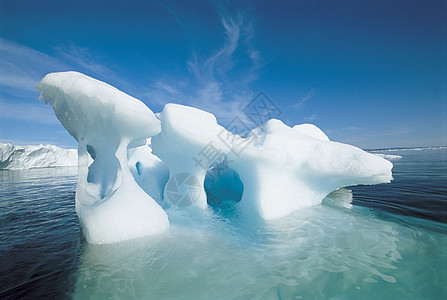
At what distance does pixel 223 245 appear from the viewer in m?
3.39

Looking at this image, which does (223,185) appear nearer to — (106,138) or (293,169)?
(293,169)

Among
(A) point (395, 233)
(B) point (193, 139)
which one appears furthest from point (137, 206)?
(A) point (395, 233)

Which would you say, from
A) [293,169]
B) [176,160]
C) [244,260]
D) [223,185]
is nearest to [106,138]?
[176,160]

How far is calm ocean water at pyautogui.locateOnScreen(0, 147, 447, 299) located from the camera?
88.9 inches

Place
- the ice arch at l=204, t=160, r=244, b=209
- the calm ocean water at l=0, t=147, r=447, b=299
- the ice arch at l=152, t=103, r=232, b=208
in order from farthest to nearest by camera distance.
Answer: the ice arch at l=204, t=160, r=244, b=209
the ice arch at l=152, t=103, r=232, b=208
the calm ocean water at l=0, t=147, r=447, b=299

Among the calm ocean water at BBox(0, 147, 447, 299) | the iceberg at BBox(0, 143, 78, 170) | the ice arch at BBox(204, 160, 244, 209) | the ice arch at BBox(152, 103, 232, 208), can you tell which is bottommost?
the calm ocean water at BBox(0, 147, 447, 299)

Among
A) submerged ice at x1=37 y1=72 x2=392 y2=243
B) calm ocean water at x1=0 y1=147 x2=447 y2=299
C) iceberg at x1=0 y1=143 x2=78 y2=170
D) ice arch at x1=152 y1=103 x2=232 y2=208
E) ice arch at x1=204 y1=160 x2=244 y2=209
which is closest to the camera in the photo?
calm ocean water at x1=0 y1=147 x2=447 y2=299

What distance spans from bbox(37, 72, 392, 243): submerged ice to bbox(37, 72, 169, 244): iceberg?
0.02 metres

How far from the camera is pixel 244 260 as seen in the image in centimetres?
287

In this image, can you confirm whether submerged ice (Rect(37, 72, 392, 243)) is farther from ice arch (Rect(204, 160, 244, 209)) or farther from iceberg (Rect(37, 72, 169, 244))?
ice arch (Rect(204, 160, 244, 209))

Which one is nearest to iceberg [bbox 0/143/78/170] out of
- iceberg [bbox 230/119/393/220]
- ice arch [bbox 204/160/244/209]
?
ice arch [bbox 204/160/244/209]

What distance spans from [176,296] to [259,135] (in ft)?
13.7

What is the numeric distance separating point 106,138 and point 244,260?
420cm

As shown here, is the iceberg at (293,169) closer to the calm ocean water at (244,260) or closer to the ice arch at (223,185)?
the calm ocean water at (244,260)
